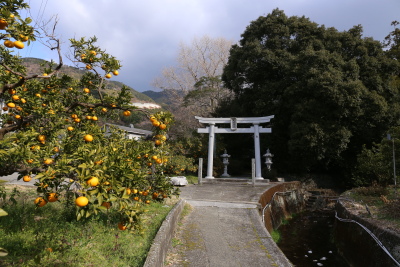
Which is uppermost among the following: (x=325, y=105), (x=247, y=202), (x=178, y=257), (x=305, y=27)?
(x=305, y=27)

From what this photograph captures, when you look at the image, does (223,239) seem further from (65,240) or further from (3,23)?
(3,23)

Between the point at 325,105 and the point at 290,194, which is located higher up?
the point at 325,105

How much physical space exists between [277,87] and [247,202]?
40.2 feet

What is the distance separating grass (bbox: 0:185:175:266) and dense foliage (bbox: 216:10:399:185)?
1388 cm

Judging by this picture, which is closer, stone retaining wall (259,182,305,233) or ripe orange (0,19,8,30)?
ripe orange (0,19,8,30)

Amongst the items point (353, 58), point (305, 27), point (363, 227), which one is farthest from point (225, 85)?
point (363, 227)

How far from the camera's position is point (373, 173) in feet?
47.8

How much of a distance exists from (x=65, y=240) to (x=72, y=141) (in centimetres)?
144

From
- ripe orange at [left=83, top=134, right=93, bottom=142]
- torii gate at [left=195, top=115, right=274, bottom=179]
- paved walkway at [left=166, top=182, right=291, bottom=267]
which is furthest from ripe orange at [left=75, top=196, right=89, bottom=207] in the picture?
torii gate at [left=195, top=115, right=274, bottom=179]

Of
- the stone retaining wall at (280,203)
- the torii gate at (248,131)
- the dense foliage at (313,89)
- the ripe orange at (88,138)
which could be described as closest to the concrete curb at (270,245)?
the stone retaining wall at (280,203)

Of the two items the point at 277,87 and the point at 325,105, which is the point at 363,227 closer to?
the point at 325,105

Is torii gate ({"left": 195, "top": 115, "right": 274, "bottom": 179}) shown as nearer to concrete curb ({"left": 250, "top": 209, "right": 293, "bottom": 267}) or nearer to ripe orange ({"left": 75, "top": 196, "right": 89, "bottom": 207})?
concrete curb ({"left": 250, "top": 209, "right": 293, "bottom": 267})

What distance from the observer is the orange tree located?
97.7 inches

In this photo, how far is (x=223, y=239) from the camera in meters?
5.57
